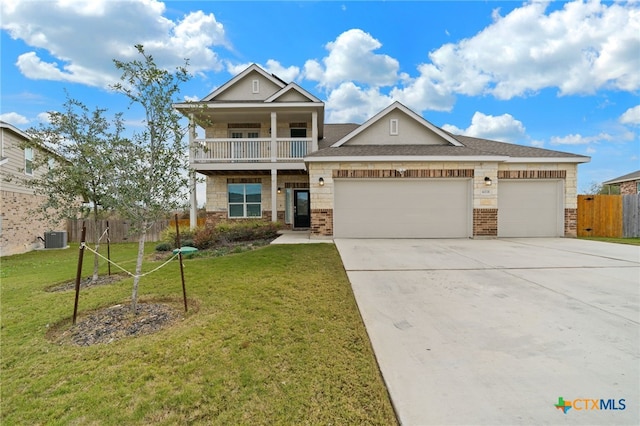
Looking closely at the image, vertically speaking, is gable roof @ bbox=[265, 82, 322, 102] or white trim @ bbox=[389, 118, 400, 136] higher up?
gable roof @ bbox=[265, 82, 322, 102]

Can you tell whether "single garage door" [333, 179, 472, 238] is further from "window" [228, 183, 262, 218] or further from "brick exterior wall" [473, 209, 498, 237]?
"window" [228, 183, 262, 218]

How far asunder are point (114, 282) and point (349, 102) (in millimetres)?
19551

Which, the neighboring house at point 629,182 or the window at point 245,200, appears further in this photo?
the neighboring house at point 629,182

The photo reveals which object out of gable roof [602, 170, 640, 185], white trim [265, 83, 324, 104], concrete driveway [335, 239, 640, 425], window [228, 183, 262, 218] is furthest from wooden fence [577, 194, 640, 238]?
window [228, 183, 262, 218]

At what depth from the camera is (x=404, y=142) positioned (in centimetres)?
1278

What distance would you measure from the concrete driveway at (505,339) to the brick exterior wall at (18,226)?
12990 millimetres

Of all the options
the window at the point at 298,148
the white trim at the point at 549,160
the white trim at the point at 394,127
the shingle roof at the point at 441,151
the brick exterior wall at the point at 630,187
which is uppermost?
the white trim at the point at 394,127

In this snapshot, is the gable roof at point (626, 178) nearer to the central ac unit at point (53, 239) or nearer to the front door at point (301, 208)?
the front door at point (301, 208)

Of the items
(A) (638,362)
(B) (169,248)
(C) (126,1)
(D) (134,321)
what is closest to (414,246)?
(A) (638,362)

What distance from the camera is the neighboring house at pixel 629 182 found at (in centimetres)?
1958

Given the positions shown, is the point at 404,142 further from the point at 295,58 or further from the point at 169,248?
the point at 169,248

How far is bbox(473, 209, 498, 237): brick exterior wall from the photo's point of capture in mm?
11062

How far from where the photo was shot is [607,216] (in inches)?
504

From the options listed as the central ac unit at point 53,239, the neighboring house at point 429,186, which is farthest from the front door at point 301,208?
the central ac unit at point 53,239
